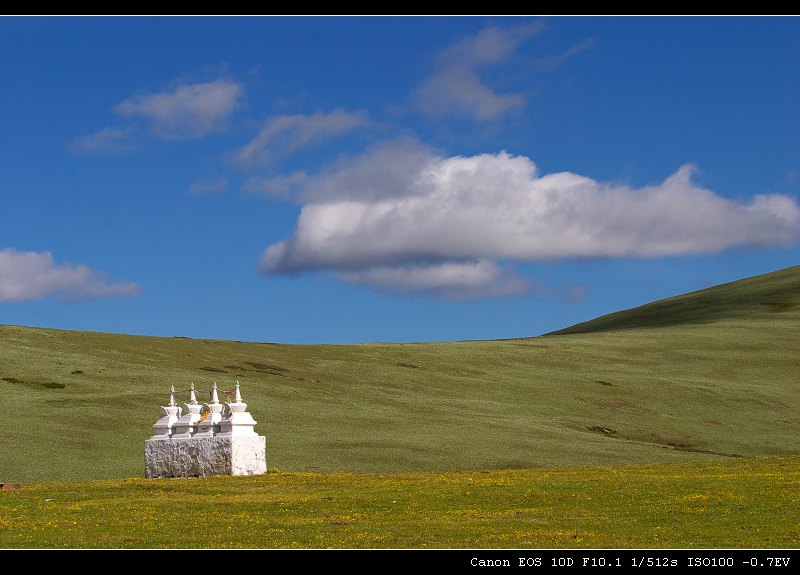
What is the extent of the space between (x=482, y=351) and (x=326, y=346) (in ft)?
59.2

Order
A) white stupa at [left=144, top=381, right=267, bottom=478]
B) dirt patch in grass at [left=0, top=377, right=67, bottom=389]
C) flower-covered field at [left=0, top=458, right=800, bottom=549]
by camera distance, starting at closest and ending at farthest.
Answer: flower-covered field at [left=0, top=458, right=800, bottom=549], white stupa at [left=144, top=381, right=267, bottom=478], dirt patch in grass at [left=0, top=377, right=67, bottom=389]

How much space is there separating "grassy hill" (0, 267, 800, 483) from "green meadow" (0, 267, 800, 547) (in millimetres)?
304

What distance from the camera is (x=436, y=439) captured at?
7881cm

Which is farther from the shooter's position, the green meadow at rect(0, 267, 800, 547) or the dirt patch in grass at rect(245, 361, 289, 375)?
the dirt patch in grass at rect(245, 361, 289, 375)

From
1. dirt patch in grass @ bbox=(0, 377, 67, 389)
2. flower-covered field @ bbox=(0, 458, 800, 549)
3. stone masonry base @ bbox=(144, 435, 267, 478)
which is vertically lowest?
flower-covered field @ bbox=(0, 458, 800, 549)

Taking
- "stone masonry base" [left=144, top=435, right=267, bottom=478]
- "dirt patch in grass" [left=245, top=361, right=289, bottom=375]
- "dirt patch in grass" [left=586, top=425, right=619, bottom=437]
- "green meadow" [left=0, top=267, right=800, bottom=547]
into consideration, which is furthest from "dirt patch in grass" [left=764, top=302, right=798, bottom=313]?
"stone masonry base" [left=144, top=435, right=267, bottom=478]

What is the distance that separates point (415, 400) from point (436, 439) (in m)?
19.1

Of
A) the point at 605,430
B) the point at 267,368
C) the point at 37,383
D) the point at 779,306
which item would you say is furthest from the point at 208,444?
the point at 779,306

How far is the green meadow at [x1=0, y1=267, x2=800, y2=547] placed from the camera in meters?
36.6

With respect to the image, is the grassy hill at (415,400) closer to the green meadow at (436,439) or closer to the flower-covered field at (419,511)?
the green meadow at (436,439)

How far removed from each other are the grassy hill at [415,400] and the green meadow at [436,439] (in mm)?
304

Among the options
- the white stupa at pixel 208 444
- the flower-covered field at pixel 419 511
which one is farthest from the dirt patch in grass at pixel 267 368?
the flower-covered field at pixel 419 511

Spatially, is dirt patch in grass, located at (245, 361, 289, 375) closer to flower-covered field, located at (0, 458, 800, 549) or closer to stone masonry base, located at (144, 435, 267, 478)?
stone masonry base, located at (144, 435, 267, 478)
